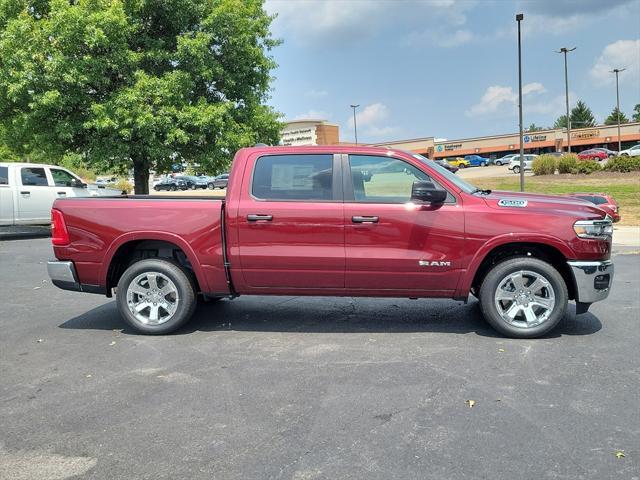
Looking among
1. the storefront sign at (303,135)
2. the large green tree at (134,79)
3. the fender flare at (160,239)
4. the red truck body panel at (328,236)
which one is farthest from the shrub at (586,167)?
the fender flare at (160,239)

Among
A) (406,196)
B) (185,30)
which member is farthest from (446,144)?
(406,196)

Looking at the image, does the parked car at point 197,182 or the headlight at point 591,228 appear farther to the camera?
the parked car at point 197,182

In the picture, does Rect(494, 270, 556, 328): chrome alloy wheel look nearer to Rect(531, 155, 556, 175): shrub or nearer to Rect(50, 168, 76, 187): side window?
Rect(50, 168, 76, 187): side window

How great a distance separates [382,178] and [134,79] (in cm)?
1292

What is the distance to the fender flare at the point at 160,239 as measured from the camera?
5645mm

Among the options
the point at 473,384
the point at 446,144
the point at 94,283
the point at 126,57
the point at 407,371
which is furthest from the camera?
the point at 446,144

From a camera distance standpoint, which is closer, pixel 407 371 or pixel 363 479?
pixel 363 479

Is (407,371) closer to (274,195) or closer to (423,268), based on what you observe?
(423,268)

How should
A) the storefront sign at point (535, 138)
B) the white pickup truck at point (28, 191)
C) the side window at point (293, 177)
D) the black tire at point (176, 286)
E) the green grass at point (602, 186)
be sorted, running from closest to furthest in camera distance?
the side window at point (293, 177) < the black tire at point (176, 286) < the white pickup truck at point (28, 191) < the green grass at point (602, 186) < the storefront sign at point (535, 138)

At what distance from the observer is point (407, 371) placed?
15.1 feet

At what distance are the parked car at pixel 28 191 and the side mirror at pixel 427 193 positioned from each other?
11.8 meters

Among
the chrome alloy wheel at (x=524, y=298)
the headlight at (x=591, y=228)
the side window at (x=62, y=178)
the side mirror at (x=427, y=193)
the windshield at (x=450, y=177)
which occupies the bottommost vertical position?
the chrome alloy wheel at (x=524, y=298)

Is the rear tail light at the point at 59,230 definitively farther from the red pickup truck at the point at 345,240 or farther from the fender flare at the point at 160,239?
the fender flare at the point at 160,239

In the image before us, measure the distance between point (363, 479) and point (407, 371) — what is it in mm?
1691
